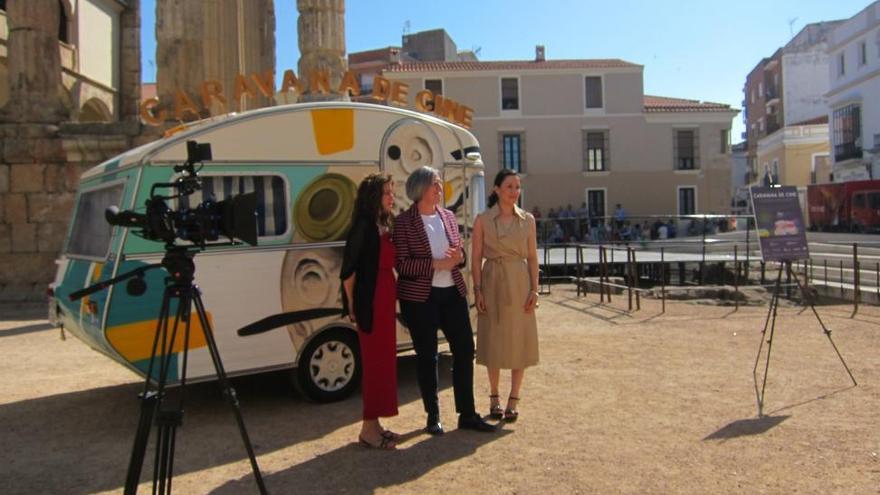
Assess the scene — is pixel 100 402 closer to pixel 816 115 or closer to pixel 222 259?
pixel 222 259

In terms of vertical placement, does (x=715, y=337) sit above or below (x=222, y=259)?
below

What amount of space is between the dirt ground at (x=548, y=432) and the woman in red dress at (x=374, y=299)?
1.06 ft

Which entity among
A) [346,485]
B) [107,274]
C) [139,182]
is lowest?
[346,485]

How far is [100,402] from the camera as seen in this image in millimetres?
7344

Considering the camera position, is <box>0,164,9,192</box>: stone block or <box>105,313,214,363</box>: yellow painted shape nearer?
<box>105,313,214,363</box>: yellow painted shape

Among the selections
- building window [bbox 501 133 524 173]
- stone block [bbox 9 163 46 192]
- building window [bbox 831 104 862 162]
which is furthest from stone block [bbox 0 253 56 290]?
building window [bbox 831 104 862 162]

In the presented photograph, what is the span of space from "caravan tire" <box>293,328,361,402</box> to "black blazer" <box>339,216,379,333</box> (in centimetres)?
155

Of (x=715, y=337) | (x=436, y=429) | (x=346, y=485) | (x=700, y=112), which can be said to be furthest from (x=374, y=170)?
(x=700, y=112)

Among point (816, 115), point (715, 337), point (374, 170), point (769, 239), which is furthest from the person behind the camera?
point (816, 115)

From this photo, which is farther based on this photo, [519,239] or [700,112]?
[700,112]

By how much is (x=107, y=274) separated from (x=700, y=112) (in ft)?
139

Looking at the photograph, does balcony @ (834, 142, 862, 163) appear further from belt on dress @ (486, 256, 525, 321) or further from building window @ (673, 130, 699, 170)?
belt on dress @ (486, 256, 525, 321)

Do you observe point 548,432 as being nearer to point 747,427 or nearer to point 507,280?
point 507,280

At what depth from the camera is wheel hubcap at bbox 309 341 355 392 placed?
22.6 ft
